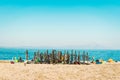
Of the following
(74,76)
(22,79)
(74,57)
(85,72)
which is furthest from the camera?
(74,57)

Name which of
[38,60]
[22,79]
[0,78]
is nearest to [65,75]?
[22,79]

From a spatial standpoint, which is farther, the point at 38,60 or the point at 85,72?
the point at 38,60

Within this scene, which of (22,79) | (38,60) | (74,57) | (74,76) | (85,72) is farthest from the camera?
(74,57)

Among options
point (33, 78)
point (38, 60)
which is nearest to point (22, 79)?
point (33, 78)

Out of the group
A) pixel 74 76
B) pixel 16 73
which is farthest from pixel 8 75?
pixel 74 76

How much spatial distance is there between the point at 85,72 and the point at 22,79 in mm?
6870

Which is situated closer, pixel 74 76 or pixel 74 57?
pixel 74 76

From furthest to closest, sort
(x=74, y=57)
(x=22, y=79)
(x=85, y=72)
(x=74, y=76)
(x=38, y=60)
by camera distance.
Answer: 1. (x=74, y=57)
2. (x=38, y=60)
3. (x=85, y=72)
4. (x=74, y=76)
5. (x=22, y=79)

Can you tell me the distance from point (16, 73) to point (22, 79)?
10.2 ft

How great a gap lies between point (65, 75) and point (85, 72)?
259cm

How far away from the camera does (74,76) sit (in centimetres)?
2305

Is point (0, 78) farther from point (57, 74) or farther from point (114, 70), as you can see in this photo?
point (114, 70)

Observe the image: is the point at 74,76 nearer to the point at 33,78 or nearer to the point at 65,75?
the point at 65,75

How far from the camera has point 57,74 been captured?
2400 cm
